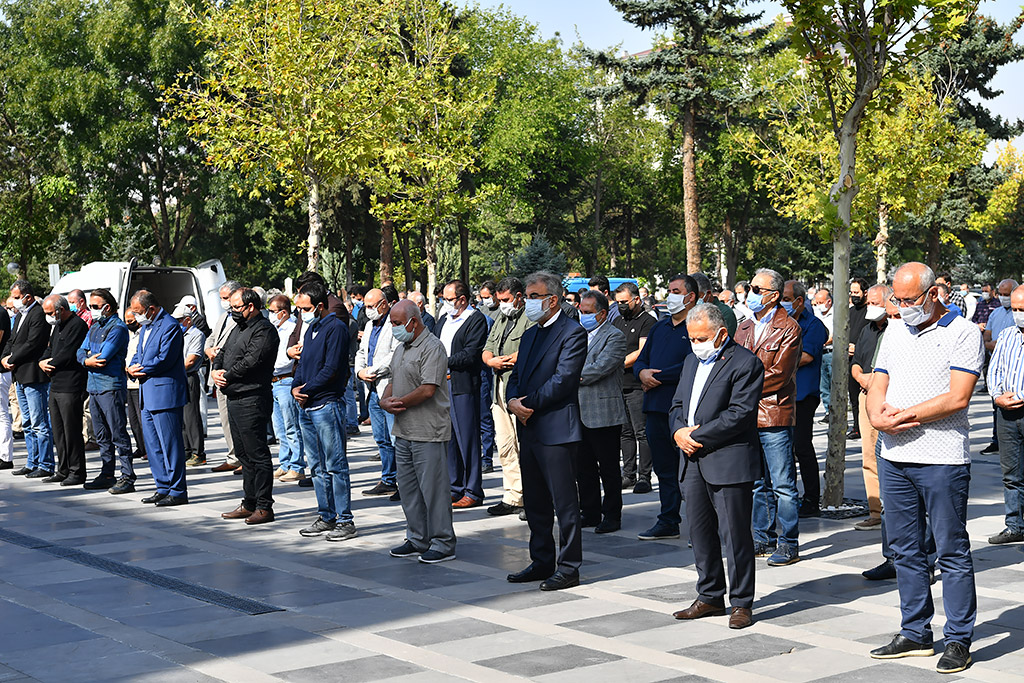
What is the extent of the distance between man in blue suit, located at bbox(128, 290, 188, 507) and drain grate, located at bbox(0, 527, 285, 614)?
64.7 inches

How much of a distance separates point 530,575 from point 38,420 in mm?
7788

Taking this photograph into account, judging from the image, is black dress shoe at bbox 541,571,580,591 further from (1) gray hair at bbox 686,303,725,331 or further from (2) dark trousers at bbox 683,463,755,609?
(1) gray hair at bbox 686,303,725,331

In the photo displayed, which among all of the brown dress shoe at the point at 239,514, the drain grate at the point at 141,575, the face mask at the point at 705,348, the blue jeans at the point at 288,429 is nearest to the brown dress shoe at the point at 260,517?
the brown dress shoe at the point at 239,514

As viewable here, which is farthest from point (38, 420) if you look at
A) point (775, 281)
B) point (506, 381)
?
point (775, 281)

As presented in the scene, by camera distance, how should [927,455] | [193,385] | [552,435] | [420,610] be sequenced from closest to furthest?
[927,455] → [420,610] → [552,435] → [193,385]

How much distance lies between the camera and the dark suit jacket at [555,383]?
8.05m

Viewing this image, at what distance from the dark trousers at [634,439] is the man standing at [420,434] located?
11.2 feet

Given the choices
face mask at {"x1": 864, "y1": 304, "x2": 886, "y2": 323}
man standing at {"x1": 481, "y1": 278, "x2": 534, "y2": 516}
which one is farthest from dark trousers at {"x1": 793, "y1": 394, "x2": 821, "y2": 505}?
man standing at {"x1": 481, "y1": 278, "x2": 534, "y2": 516}

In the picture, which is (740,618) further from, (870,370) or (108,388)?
(108,388)

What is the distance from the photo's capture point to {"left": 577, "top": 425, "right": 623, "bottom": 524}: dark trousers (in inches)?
395

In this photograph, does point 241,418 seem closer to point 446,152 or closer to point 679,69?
point 446,152

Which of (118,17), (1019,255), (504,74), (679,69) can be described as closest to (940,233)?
(1019,255)

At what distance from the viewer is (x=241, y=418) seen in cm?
1034

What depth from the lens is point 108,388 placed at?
12.4 meters
